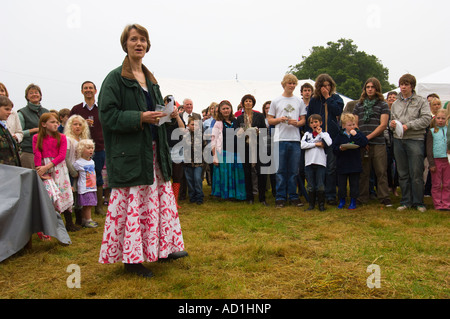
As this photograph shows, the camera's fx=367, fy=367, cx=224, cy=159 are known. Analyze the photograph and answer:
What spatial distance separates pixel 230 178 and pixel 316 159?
78.7 inches

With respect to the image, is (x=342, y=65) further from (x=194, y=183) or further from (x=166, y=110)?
(x=166, y=110)

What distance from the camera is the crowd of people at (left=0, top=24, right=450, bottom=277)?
3.12m

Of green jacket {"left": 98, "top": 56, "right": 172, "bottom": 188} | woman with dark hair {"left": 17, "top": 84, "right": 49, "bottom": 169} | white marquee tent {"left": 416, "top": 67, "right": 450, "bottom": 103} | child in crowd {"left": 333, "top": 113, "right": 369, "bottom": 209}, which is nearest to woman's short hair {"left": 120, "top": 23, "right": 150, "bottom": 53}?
green jacket {"left": 98, "top": 56, "right": 172, "bottom": 188}

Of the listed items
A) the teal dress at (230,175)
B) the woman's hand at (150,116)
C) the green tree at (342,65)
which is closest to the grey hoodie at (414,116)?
the teal dress at (230,175)

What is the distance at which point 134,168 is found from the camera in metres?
3.06

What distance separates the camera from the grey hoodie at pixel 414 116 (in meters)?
5.86

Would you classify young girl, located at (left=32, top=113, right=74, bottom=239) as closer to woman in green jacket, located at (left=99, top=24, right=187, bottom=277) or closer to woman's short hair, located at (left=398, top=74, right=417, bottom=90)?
woman in green jacket, located at (left=99, top=24, right=187, bottom=277)

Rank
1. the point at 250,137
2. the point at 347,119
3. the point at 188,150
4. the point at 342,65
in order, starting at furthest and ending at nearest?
1. the point at 342,65
2. the point at 188,150
3. the point at 250,137
4. the point at 347,119

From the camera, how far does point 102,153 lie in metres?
6.19

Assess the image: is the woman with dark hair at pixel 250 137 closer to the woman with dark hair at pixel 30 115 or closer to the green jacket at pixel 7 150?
the woman with dark hair at pixel 30 115

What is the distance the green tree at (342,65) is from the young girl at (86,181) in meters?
37.8

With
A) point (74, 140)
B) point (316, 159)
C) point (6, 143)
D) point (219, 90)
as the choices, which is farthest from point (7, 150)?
point (219, 90)
